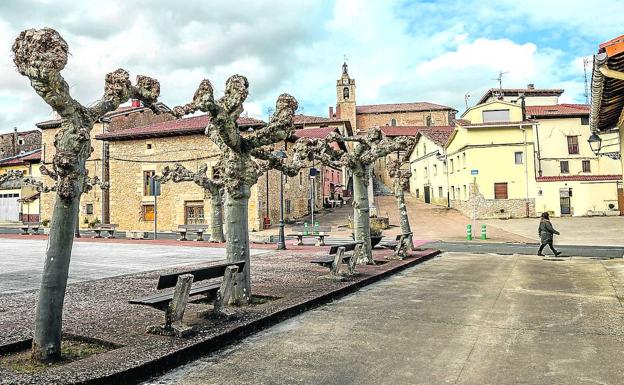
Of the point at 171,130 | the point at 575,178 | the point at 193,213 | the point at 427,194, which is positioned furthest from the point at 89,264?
the point at 427,194

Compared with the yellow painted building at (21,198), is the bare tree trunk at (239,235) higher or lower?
lower

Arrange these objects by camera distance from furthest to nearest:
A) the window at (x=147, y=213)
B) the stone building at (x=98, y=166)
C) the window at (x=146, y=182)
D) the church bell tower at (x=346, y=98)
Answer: the church bell tower at (x=346, y=98) → the stone building at (x=98, y=166) → the window at (x=146, y=182) → the window at (x=147, y=213)

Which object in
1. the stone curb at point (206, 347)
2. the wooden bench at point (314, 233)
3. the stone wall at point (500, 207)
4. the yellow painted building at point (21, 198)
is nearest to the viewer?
the stone curb at point (206, 347)

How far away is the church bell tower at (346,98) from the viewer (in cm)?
Answer: 7481

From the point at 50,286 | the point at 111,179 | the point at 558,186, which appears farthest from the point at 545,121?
the point at 50,286

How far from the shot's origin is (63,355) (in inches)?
171

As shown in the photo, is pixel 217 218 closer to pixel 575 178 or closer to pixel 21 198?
pixel 575 178

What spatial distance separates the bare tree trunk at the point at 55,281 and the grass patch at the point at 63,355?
4.3 inches

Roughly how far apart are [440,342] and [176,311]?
9.73 feet

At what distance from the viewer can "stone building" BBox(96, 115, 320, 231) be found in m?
31.5

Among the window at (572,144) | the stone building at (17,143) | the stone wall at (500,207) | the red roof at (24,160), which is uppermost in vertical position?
the stone building at (17,143)

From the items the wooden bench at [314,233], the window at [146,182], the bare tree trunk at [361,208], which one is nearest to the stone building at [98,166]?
the window at [146,182]

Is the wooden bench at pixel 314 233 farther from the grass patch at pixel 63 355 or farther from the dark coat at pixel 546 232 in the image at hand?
the grass patch at pixel 63 355

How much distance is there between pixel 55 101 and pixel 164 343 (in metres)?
2.54
